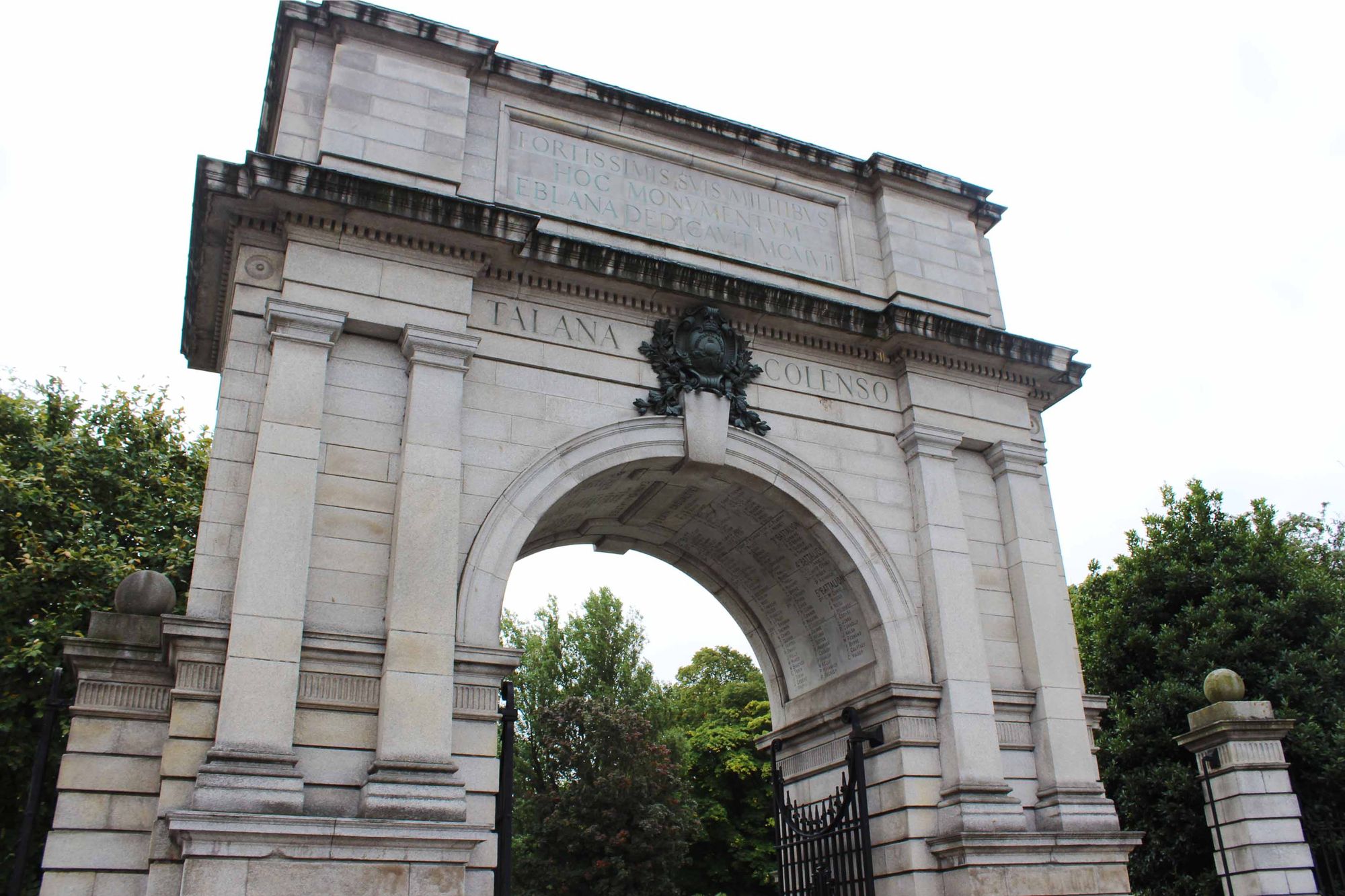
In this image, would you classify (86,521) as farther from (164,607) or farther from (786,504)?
(786,504)

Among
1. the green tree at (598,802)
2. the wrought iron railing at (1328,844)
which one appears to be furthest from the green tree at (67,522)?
the wrought iron railing at (1328,844)

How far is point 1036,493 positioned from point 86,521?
15.9m

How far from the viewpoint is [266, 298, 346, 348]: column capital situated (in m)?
10.1

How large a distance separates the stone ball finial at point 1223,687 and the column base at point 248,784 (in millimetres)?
11365

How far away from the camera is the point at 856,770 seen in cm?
1143

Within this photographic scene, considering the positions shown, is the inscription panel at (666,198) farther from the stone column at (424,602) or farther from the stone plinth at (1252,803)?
the stone plinth at (1252,803)

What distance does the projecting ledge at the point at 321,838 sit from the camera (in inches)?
309

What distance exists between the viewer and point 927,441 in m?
13.0

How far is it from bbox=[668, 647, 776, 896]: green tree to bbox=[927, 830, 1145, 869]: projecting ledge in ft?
69.9

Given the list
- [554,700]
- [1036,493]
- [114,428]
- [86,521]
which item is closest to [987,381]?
[1036,493]

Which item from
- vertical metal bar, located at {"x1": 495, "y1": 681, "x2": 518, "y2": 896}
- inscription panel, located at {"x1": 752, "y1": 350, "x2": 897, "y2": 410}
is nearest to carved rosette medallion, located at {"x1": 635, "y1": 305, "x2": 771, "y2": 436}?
inscription panel, located at {"x1": 752, "y1": 350, "x2": 897, "y2": 410}

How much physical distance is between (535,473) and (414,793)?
344 cm

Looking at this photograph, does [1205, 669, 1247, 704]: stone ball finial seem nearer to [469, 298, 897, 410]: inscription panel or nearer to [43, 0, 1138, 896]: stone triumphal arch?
[43, 0, 1138, 896]: stone triumphal arch

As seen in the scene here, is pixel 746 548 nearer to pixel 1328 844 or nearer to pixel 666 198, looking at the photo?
pixel 666 198
